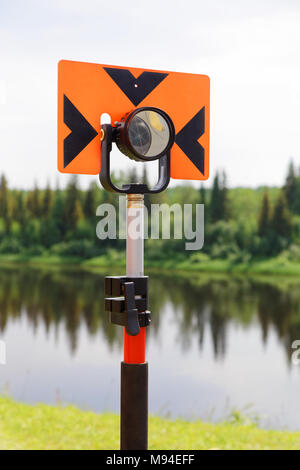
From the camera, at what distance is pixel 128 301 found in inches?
79.4

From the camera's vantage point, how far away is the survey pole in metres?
2.08

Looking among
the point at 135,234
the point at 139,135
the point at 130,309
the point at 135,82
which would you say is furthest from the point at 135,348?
the point at 135,82

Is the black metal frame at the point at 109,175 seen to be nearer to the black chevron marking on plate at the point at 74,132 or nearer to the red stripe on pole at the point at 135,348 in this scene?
the black chevron marking on plate at the point at 74,132

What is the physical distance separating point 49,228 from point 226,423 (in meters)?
17.6

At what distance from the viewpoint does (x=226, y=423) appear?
4969 mm

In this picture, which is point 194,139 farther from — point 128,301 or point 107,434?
point 107,434

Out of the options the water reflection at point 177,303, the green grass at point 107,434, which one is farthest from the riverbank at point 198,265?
the green grass at point 107,434

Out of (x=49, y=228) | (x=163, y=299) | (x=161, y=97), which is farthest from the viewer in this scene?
(x=49, y=228)

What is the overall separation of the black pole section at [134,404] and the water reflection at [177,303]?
Result: 9956mm

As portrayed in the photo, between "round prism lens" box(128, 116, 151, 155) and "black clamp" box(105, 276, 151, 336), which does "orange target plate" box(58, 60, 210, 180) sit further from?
"black clamp" box(105, 276, 151, 336)

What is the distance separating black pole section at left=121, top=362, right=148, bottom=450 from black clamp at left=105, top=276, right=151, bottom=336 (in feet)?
0.66

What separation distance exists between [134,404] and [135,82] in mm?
1411

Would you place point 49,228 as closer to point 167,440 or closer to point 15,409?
point 15,409
